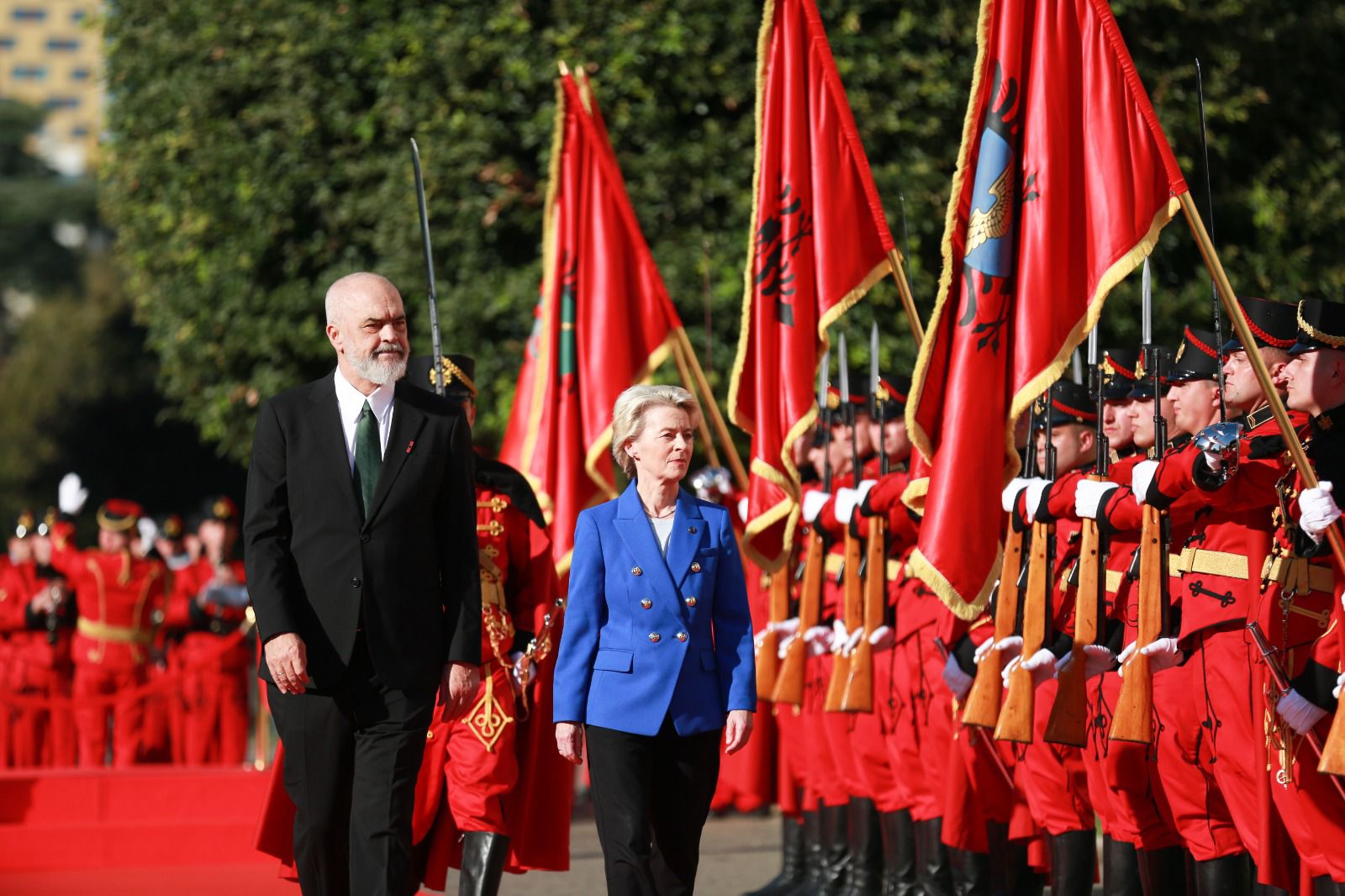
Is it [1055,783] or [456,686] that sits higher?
[456,686]

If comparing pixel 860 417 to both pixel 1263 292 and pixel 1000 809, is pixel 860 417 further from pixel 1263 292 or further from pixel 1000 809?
pixel 1263 292

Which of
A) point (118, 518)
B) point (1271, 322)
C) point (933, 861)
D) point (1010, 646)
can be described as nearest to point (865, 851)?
point (933, 861)

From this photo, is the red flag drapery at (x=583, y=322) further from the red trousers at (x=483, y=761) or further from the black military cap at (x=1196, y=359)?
the black military cap at (x=1196, y=359)

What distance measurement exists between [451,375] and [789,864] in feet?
11.9

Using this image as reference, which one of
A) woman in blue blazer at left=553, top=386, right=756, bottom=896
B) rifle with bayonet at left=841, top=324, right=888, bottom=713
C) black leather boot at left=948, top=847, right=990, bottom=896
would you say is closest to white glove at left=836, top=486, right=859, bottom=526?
rifle with bayonet at left=841, top=324, right=888, bottom=713

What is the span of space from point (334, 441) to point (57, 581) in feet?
35.1

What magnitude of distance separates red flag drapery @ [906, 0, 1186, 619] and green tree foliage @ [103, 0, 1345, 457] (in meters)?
5.69

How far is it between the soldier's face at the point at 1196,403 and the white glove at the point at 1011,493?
2.12ft

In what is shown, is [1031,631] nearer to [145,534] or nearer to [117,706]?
[117,706]

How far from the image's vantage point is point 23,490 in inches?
1540

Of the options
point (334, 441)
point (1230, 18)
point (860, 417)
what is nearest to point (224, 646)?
point (860, 417)

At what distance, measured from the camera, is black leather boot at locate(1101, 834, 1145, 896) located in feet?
23.3

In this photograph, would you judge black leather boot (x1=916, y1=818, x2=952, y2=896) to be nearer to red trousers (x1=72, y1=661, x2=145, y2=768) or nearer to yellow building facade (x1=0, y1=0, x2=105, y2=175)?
red trousers (x1=72, y1=661, x2=145, y2=768)

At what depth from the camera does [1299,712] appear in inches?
233
